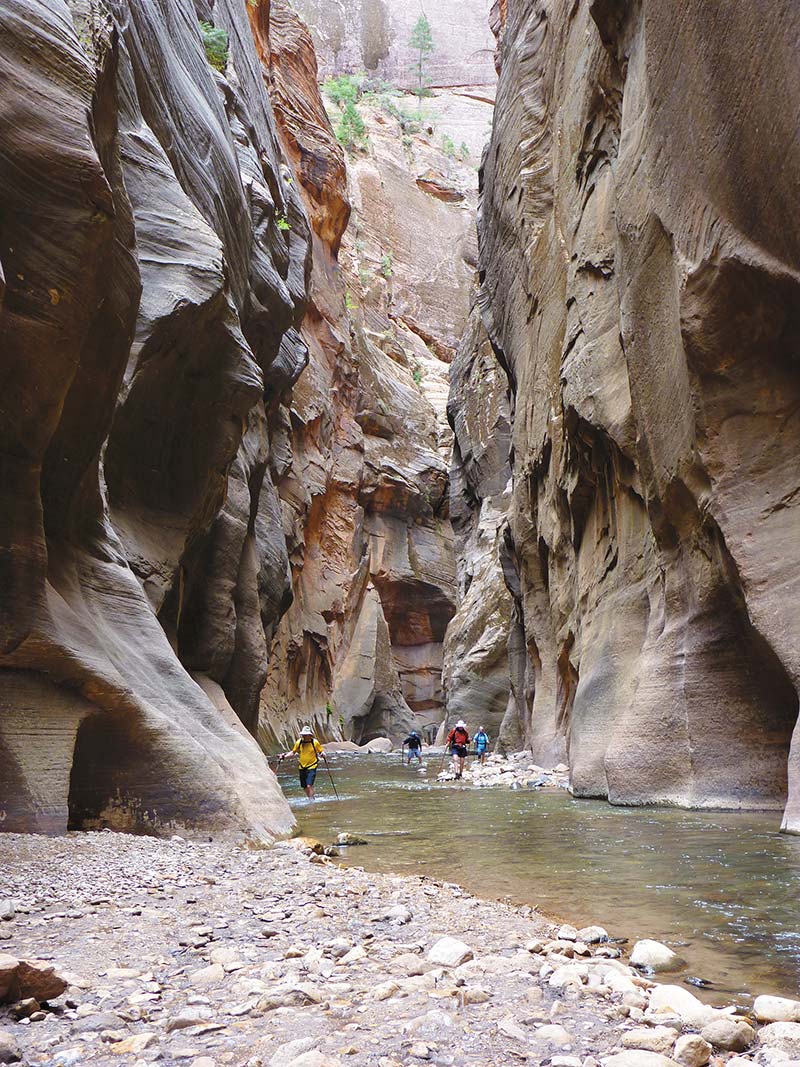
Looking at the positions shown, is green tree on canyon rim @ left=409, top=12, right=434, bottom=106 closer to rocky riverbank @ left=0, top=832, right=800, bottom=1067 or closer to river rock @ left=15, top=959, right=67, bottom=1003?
rocky riverbank @ left=0, top=832, right=800, bottom=1067

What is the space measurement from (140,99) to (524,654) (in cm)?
1876

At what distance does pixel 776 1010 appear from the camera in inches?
128

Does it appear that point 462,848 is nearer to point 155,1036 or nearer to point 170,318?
point 155,1036

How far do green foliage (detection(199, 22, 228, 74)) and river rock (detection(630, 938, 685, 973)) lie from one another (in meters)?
22.0

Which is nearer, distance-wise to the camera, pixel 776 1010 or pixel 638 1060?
pixel 638 1060

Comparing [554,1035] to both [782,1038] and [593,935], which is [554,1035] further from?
[593,935]

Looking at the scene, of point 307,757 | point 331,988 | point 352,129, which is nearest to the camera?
point 331,988

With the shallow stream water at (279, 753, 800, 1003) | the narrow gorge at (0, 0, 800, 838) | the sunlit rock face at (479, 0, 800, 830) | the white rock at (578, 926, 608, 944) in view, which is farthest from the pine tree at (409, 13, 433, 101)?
the white rock at (578, 926, 608, 944)

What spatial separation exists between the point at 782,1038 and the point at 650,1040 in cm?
48

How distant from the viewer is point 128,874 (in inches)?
242

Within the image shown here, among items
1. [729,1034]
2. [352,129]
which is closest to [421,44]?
[352,129]

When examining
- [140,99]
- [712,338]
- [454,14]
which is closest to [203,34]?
[140,99]

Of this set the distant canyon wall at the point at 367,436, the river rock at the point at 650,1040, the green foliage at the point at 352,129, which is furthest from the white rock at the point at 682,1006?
the green foliage at the point at 352,129

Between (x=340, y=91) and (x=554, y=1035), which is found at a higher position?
(x=340, y=91)
